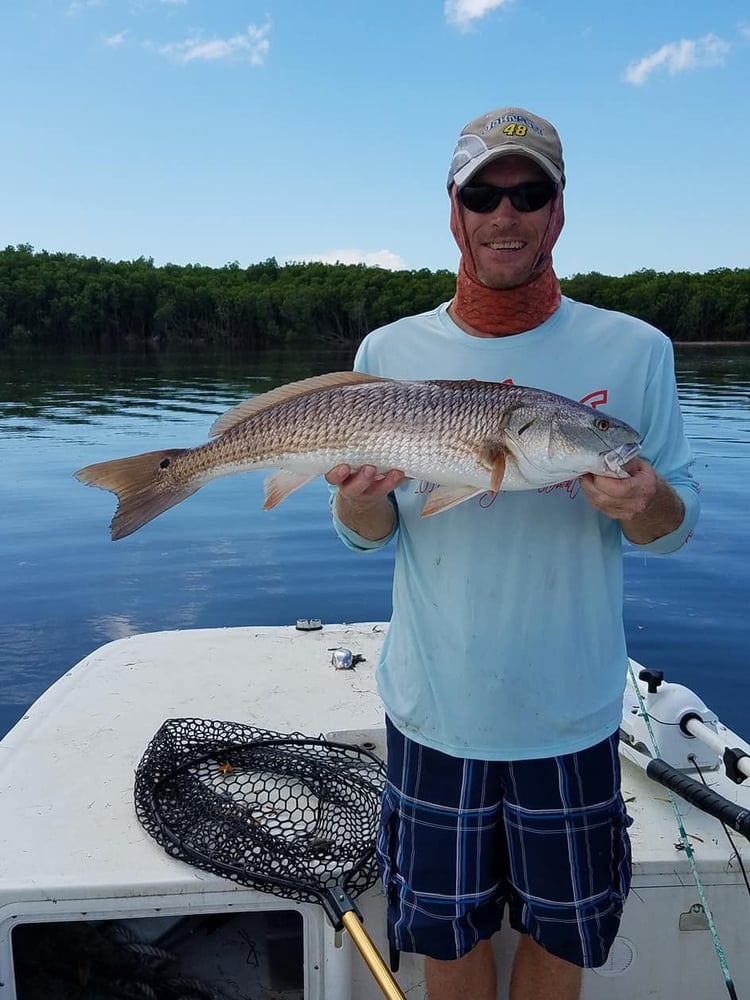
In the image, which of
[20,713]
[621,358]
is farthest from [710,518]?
[621,358]

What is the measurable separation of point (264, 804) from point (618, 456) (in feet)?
6.59

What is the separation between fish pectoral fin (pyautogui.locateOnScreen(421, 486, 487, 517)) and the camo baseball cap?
39.0 inches

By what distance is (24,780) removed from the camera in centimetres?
341

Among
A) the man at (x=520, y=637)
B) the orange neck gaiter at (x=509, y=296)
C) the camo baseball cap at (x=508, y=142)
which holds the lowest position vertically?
the man at (x=520, y=637)

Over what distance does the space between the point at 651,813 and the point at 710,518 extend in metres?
10.6

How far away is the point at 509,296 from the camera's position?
103 inches

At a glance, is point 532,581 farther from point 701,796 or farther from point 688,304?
point 688,304

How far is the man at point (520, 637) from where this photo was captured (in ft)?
8.05

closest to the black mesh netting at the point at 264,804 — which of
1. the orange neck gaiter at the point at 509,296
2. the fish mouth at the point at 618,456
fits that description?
the fish mouth at the point at 618,456

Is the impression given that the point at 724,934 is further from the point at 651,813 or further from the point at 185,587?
the point at 185,587

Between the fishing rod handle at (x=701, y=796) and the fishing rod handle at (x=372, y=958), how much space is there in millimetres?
1296

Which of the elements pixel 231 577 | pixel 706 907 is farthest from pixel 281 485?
pixel 231 577

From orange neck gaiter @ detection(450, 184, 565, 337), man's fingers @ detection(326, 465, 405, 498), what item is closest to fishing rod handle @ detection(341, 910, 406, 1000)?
man's fingers @ detection(326, 465, 405, 498)

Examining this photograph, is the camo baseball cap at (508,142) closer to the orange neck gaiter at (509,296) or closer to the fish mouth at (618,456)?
the orange neck gaiter at (509,296)
